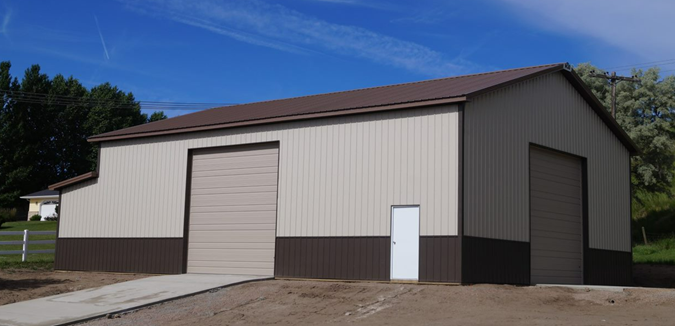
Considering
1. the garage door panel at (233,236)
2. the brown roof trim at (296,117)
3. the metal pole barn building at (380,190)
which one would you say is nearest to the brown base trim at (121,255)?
the metal pole barn building at (380,190)

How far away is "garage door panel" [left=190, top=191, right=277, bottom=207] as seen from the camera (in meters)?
20.6

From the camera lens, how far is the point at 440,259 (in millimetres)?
16953

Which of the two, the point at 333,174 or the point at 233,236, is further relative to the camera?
the point at 233,236

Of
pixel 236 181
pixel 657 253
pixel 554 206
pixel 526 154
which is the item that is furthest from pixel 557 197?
pixel 657 253

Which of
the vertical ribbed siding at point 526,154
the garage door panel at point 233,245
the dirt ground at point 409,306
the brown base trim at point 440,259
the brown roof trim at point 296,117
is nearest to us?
the dirt ground at point 409,306

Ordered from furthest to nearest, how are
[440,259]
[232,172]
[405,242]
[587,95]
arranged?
[587,95] < [232,172] < [405,242] < [440,259]

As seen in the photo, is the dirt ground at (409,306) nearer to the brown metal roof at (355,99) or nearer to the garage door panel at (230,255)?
the garage door panel at (230,255)

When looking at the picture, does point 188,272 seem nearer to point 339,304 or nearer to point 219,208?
point 219,208

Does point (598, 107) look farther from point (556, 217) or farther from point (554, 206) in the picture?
point (556, 217)

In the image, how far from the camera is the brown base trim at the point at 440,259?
16750 mm

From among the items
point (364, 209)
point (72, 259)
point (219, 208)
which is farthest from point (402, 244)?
point (72, 259)

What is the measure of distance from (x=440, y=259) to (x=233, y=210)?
23.3ft

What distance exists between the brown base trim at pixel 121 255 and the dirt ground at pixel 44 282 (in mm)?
371

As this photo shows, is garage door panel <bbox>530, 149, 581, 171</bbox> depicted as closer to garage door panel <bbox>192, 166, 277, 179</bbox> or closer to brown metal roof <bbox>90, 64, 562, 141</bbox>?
brown metal roof <bbox>90, 64, 562, 141</bbox>
